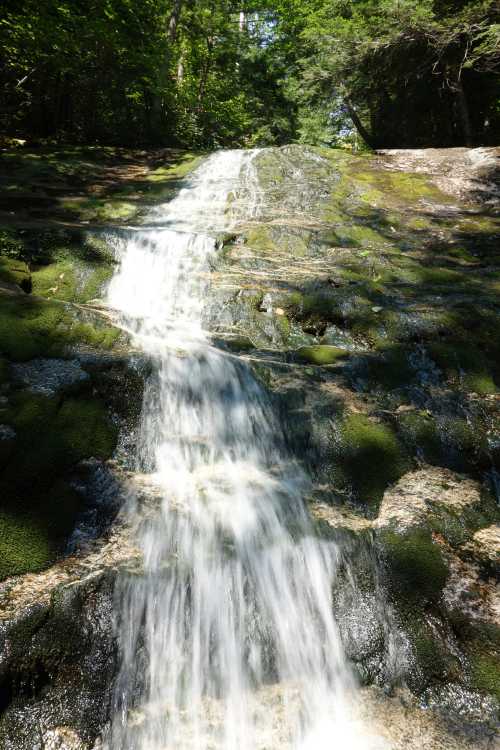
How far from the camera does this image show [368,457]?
11.9ft

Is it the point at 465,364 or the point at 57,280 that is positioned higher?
the point at 57,280

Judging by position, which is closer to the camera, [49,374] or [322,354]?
[49,374]

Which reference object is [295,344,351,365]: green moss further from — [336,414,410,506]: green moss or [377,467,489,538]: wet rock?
[377,467,489,538]: wet rock

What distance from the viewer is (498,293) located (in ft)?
19.4

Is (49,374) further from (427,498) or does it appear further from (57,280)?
A: (427,498)

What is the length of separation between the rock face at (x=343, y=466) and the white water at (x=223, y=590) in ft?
0.49

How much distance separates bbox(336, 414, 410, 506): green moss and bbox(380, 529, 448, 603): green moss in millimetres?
337

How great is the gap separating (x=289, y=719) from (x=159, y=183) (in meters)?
10.4

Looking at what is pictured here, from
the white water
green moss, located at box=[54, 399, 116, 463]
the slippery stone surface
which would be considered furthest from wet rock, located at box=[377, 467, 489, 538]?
green moss, located at box=[54, 399, 116, 463]

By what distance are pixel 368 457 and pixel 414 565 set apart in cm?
90

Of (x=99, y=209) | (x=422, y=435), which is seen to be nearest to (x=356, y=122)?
(x=99, y=209)

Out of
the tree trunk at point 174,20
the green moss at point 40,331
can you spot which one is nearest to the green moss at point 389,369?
the green moss at point 40,331

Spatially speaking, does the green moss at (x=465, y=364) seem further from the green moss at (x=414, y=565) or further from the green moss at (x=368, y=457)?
the green moss at (x=414, y=565)

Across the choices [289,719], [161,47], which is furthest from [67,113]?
[289,719]
